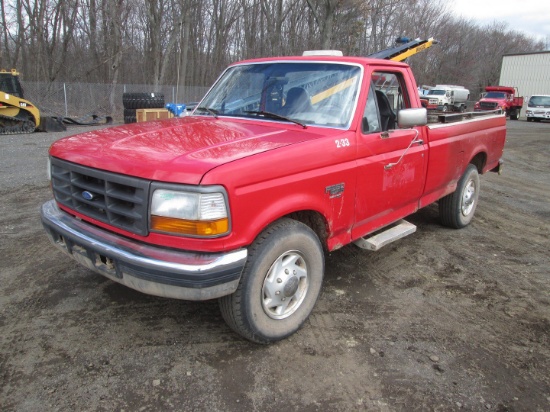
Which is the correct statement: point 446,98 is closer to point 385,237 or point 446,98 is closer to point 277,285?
point 385,237

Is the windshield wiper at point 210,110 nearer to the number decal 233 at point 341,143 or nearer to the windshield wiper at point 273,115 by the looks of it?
the windshield wiper at point 273,115

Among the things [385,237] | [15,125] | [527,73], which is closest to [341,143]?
[385,237]

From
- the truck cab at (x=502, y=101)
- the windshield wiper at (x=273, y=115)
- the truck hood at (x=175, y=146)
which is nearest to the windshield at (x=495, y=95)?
the truck cab at (x=502, y=101)

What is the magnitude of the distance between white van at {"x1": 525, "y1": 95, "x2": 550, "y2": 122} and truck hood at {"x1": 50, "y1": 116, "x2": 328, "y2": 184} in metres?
34.9

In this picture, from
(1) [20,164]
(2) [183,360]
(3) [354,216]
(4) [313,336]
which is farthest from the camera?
(1) [20,164]

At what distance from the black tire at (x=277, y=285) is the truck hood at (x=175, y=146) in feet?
2.01

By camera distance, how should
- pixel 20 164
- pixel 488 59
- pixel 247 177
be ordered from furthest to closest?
pixel 488 59 → pixel 20 164 → pixel 247 177

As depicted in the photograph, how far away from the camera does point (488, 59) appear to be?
6394 centimetres

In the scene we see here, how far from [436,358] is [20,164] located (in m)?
9.39

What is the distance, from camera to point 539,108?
3197 centimetres

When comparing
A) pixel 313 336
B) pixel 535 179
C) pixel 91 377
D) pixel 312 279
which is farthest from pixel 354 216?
pixel 535 179

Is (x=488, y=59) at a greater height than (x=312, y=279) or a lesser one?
greater

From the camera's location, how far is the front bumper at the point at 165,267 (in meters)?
2.50

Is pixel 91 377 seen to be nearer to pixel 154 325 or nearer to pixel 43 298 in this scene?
pixel 154 325
